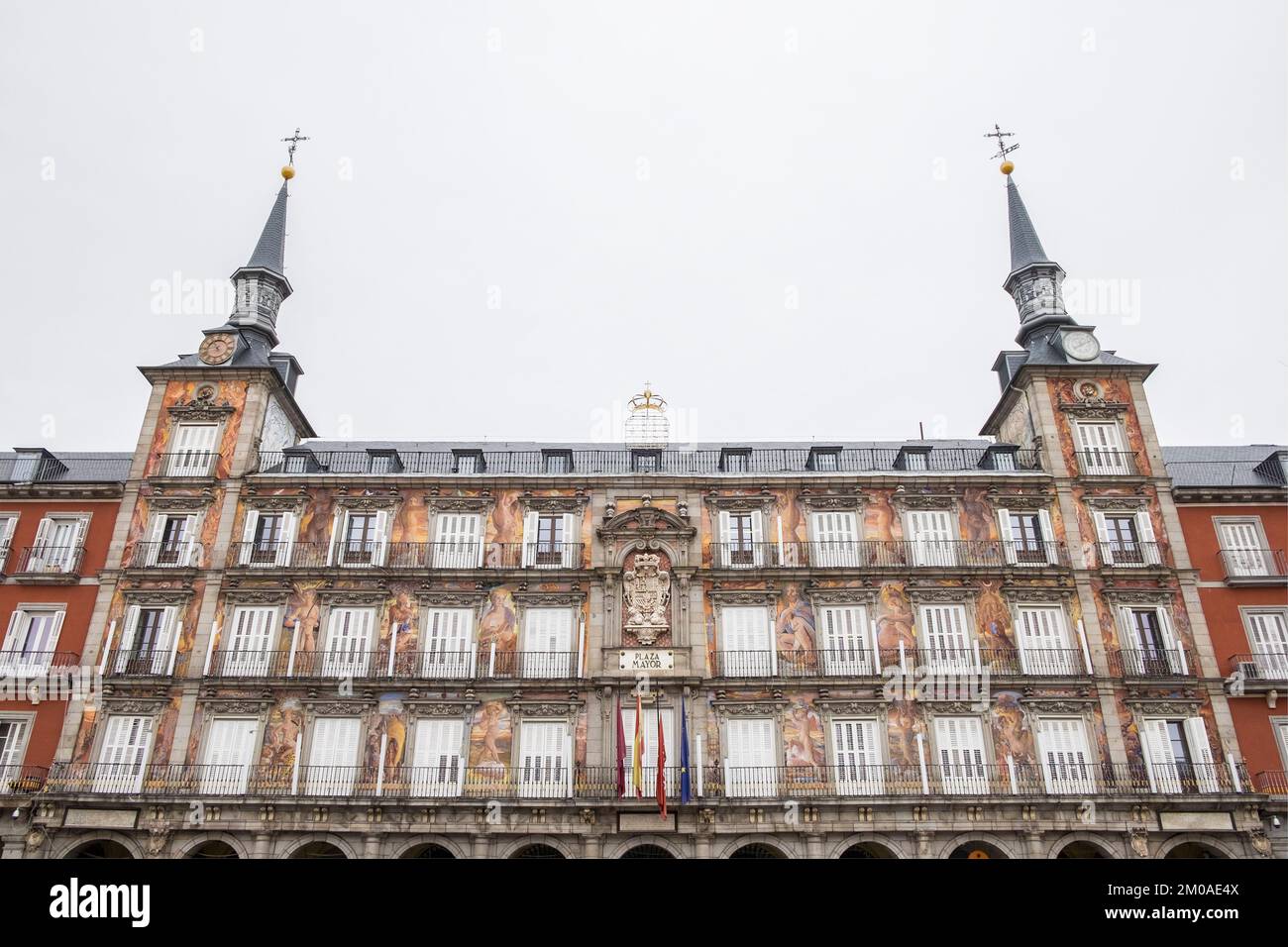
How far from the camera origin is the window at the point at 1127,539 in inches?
1325

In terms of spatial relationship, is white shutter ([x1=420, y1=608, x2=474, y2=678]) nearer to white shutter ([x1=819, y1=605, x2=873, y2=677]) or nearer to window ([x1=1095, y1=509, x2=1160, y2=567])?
white shutter ([x1=819, y1=605, x2=873, y2=677])

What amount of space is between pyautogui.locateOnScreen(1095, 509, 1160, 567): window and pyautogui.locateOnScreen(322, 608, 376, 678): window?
26472mm

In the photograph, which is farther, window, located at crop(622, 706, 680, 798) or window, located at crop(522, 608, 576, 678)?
window, located at crop(522, 608, 576, 678)

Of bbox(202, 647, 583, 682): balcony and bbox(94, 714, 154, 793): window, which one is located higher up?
bbox(202, 647, 583, 682): balcony

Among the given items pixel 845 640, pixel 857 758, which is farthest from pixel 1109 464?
pixel 857 758

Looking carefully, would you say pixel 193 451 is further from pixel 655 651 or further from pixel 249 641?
pixel 655 651

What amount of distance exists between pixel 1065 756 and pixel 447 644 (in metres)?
21.2

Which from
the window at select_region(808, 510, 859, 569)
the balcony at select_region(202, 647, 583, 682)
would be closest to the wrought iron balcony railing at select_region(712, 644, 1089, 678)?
the window at select_region(808, 510, 859, 569)

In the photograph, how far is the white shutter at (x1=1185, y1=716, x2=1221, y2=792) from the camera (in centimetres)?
2984

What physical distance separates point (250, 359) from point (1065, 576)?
3259 cm

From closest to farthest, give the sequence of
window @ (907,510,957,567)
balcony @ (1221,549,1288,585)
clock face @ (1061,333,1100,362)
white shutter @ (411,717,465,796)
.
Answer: white shutter @ (411,717,465,796) → balcony @ (1221,549,1288,585) → window @ (907,510,957,567) → clock face @ (1061,333,1100,362)

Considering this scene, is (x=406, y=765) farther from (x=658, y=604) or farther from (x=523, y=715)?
(x=658, y=604)

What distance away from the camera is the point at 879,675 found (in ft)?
104
